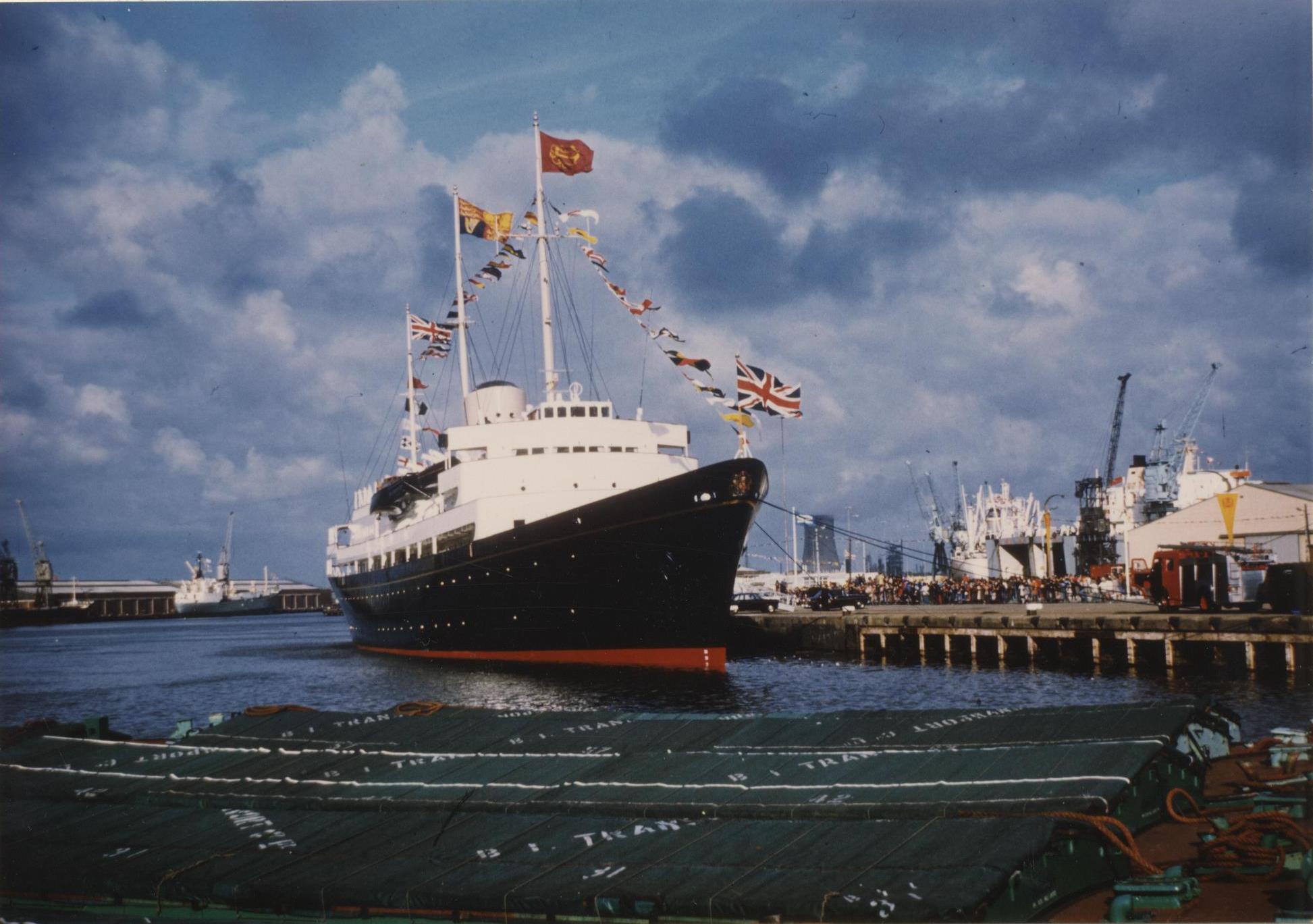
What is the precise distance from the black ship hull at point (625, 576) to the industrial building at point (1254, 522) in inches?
1047

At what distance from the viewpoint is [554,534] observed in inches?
1510

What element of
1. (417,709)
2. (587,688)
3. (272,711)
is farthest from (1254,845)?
(587,688)

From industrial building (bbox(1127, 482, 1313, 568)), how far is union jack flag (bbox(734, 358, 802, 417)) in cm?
2478

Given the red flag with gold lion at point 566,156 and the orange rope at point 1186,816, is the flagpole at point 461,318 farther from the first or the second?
the orange rope at point 1186,816

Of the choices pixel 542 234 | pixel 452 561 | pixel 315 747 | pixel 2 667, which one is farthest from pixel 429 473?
pixel 315 747

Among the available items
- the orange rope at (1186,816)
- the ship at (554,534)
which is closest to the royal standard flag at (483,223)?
the ship at (554,534)

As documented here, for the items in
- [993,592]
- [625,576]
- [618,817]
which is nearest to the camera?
[618,817]

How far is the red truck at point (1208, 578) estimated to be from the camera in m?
42.0

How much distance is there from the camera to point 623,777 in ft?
41.6

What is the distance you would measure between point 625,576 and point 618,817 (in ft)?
85.8

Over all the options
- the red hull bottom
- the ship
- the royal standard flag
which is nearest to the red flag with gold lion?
the ship

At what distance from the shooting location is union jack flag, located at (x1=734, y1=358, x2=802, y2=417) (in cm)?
3722

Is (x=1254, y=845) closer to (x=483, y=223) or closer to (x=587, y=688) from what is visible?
(x=587, y=688)

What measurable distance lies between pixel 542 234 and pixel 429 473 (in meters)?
14.4
